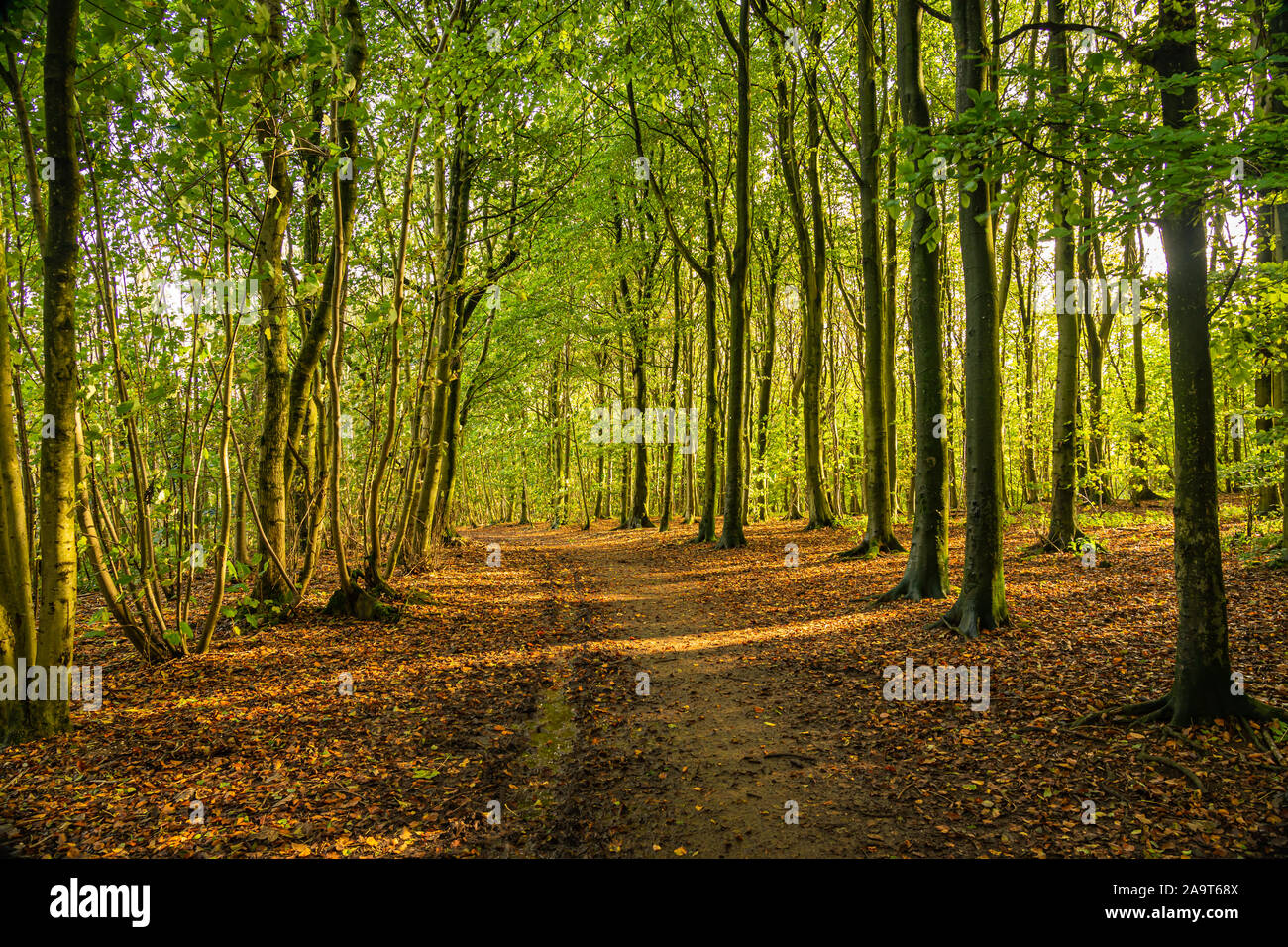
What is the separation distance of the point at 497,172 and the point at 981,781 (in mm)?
13625

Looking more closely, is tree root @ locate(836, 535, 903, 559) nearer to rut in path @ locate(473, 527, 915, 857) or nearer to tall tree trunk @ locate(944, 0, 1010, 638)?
rut in path @ locate(473, 527, 915, 857)

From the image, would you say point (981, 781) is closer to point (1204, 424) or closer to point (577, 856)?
point (577, 856)

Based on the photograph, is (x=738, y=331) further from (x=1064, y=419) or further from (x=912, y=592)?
(x=912, y=592)

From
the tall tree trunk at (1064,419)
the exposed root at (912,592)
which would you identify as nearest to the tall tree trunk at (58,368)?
the exposed root at (912,592)

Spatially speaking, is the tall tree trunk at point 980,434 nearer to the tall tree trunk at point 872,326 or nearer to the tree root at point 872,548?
the tall tree trunk at point 872,326

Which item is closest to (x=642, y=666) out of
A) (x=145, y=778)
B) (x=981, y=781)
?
(x=981, y=781)

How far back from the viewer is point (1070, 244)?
13820mm

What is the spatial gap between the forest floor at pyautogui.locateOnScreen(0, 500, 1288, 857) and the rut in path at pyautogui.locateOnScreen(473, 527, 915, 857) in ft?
0.09

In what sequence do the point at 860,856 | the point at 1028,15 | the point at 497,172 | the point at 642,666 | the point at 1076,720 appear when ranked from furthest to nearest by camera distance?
the point at 1028,15
the point at 497,172
the point at 642,666
the point at 1076,720
the point at 860,856

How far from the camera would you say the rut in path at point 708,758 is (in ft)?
13.0

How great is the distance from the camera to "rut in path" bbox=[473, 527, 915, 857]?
13.0 feet

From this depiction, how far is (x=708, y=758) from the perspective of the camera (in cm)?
508

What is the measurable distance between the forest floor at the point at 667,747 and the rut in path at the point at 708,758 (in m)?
0.03
